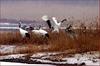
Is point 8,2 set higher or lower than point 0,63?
higher

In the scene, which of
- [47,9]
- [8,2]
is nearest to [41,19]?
[47,9]

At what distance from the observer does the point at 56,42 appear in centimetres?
203

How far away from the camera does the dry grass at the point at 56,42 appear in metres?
1.99

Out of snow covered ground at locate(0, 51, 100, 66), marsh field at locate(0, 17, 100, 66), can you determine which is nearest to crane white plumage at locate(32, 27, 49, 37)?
marsh field at locate(0, 17, 100, 66)

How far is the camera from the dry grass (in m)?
1.99

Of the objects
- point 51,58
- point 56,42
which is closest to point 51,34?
point 56,42

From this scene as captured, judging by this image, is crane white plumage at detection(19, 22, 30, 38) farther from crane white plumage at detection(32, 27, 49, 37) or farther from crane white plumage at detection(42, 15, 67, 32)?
crane white plumage at detection(42, 15, 67, 32)

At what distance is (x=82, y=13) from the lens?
2.01 m

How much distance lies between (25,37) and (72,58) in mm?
365

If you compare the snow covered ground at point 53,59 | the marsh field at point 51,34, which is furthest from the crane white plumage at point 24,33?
the snow covered ground at point 53,59

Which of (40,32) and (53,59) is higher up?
(40,32)

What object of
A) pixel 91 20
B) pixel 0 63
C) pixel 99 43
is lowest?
pixel 0 63

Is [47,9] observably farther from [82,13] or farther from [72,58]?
[72,58]

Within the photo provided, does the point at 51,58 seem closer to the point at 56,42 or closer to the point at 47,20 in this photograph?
the point at 56,42
